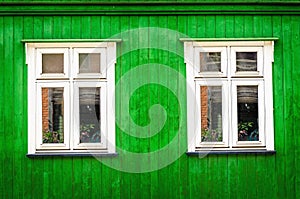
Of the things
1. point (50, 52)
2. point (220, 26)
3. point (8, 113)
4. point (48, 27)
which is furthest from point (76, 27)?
point (220, 26)

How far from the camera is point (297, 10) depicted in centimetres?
802

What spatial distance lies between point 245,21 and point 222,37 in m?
0.41

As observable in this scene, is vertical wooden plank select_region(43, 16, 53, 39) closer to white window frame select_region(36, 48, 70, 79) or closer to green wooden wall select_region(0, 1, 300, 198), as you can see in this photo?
green wooden wall select_region(0, 1, 300, 198)

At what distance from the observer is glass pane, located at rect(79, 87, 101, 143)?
26.0ft

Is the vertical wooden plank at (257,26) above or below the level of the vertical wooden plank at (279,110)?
above

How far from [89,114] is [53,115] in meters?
0.51

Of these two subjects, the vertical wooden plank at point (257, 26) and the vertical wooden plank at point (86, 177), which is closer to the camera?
the vertical wooden plank at point (86, 177)

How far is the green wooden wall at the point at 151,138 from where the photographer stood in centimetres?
784

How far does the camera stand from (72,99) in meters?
7.94

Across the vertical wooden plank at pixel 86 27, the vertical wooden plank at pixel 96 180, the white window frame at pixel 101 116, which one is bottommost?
the vertical wooden plank at pixel 96 180

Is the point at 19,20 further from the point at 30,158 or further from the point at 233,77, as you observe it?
the point at 233,77

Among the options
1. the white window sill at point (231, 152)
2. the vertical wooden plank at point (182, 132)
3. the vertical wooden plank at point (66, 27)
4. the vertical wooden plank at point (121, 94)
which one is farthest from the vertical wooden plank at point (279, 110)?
the vertical wooden plank at point (66, 27)

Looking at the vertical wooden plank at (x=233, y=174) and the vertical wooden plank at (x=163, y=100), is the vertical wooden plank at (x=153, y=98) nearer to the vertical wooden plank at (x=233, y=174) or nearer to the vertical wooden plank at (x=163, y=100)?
the vertical wooden plank at (x=163, y=100)

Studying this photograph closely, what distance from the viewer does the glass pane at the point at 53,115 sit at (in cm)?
792
